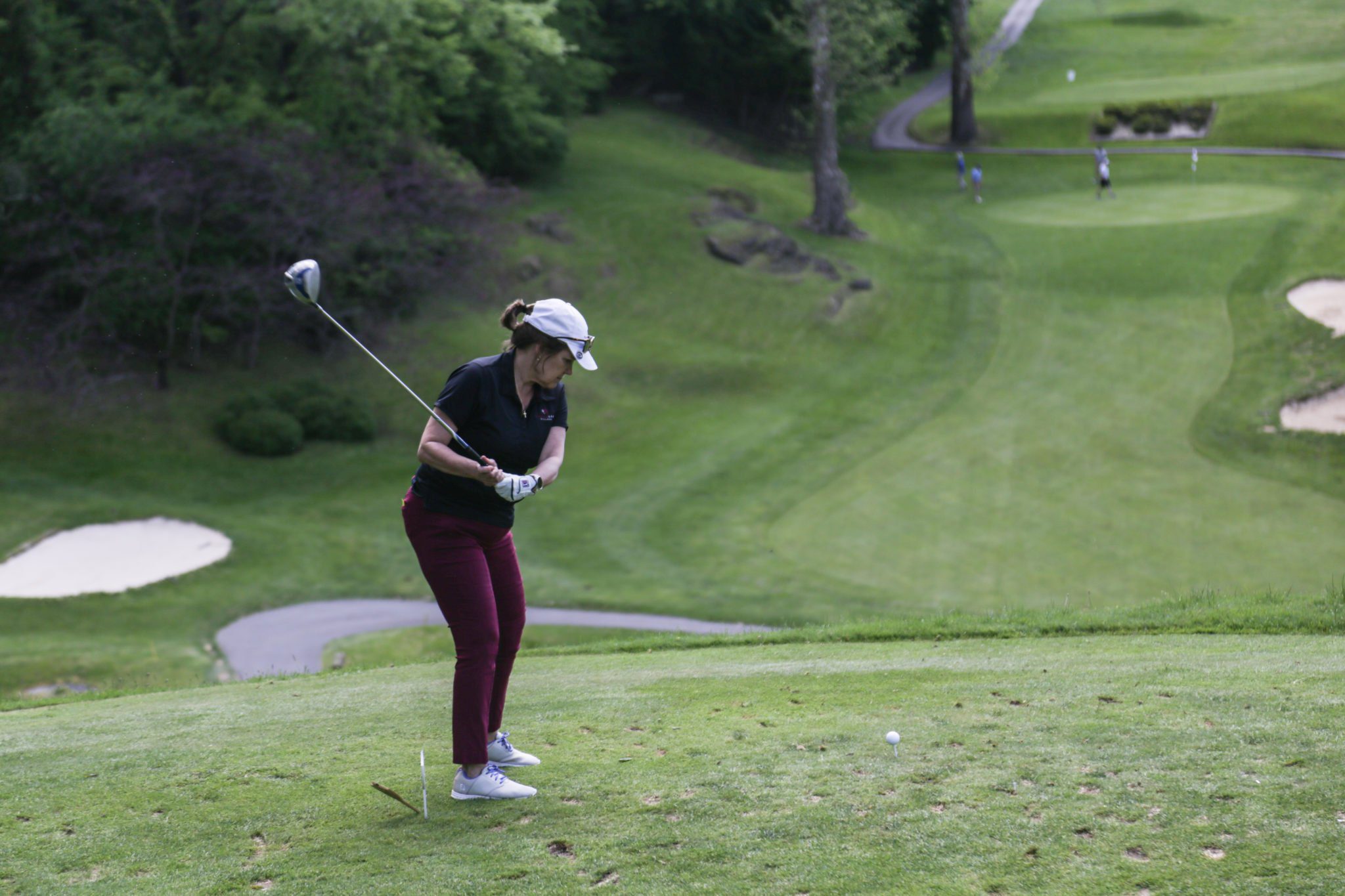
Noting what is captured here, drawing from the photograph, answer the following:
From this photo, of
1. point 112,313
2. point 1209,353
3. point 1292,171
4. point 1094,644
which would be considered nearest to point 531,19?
point 112,313

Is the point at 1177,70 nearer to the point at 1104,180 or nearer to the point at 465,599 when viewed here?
the point at 1104,180

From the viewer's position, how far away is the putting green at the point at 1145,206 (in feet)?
127

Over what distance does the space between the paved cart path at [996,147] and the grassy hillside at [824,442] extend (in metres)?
4.73

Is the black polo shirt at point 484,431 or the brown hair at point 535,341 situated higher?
the brown hair at point 535,341

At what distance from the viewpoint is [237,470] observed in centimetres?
2603

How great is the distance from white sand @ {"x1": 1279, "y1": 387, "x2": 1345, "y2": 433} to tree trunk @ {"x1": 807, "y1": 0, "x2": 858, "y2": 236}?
17.9 m

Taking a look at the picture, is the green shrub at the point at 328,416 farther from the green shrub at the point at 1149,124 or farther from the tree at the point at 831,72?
the green shrub at the point at 1149,124

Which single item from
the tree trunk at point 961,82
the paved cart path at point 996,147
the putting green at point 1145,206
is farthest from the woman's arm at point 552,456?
the tree trunk at point 961,82

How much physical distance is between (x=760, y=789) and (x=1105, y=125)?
175 feet

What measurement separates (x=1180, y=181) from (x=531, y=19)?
25.6m

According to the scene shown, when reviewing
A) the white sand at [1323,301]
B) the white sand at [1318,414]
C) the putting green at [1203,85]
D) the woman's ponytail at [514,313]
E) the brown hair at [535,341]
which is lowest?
the white sand at [1318,414]

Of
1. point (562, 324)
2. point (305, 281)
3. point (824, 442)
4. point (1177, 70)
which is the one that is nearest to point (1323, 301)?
point (824, 442)

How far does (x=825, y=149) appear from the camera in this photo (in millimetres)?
39625

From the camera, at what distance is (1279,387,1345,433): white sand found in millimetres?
23828
